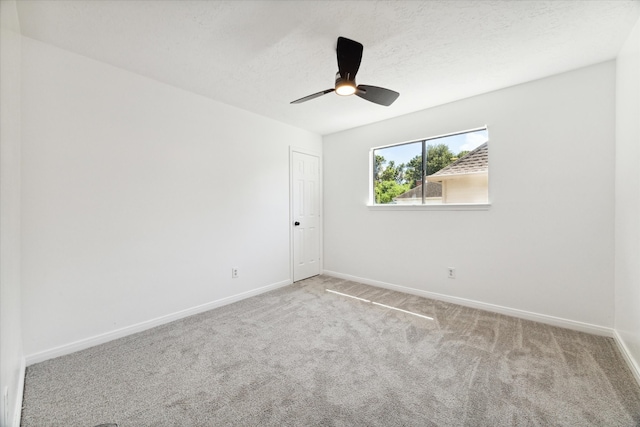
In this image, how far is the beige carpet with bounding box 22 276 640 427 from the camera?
1505 millimetres

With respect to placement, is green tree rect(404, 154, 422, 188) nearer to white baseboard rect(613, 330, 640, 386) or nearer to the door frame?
the door frame

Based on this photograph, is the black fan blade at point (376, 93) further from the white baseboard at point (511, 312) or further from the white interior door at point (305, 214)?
the white baseboard at point (511, 312)

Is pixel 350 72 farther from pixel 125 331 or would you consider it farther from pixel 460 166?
pixel 125 331

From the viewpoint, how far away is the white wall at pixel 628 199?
186cm

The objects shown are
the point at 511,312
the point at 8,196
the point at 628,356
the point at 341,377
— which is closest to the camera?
the point at 8,196

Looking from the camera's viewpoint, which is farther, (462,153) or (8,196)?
(462,153)

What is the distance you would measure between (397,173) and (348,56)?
228cm

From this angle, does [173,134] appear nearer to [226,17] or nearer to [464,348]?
[226,17]

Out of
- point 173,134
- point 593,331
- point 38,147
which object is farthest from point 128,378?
point 593,331

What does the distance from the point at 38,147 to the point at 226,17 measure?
179 centimetres

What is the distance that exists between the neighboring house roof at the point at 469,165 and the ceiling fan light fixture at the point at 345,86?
6.38 feet

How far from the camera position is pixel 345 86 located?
79.7 inches

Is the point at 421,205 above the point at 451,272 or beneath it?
above

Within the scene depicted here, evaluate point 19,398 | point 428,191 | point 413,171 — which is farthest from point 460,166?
point 19,398
